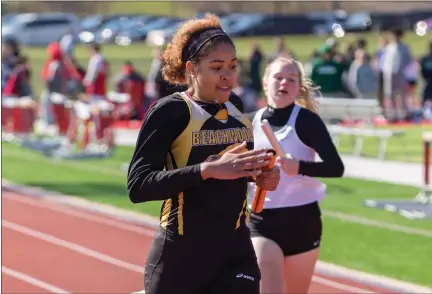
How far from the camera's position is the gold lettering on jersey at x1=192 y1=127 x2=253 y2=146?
514 cm

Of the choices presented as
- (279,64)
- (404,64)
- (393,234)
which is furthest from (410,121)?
(279,64)

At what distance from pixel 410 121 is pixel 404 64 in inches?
54.6

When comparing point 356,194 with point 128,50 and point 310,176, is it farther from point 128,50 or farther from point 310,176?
point 128,50

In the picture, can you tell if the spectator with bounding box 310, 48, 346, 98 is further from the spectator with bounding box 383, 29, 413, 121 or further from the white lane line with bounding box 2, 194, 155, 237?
the white lane line with bounding box 2, 194, 155, 237

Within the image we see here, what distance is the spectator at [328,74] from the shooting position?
2333cm

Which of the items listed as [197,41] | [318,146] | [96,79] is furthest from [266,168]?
[96,79]

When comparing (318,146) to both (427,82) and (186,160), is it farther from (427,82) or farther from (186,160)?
(427,82)

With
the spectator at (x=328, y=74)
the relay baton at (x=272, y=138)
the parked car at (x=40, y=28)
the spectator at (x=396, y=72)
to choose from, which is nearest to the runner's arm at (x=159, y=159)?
the relay baton at (x=272, y=138)

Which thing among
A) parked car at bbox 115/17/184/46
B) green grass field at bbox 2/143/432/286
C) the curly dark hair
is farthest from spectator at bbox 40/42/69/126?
parked car at bbox 115/17/184/46

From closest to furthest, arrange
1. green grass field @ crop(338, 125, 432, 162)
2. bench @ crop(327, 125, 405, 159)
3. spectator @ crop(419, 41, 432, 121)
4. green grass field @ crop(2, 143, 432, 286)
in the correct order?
green grass field @ crop(2, 143, 432, 286)
bench @ crop(327, 125, 405, 159)
green grass field @ crop(338, 125, 432, 162)
spectator @ crop(419, 41, 432, 121)

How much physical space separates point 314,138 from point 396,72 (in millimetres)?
19405

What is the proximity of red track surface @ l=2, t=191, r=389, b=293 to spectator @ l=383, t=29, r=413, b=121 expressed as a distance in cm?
1304

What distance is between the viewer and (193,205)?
5.14 meters

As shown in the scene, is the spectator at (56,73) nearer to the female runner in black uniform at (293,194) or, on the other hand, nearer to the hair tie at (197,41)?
the female runner in black uniform at (293,194)
